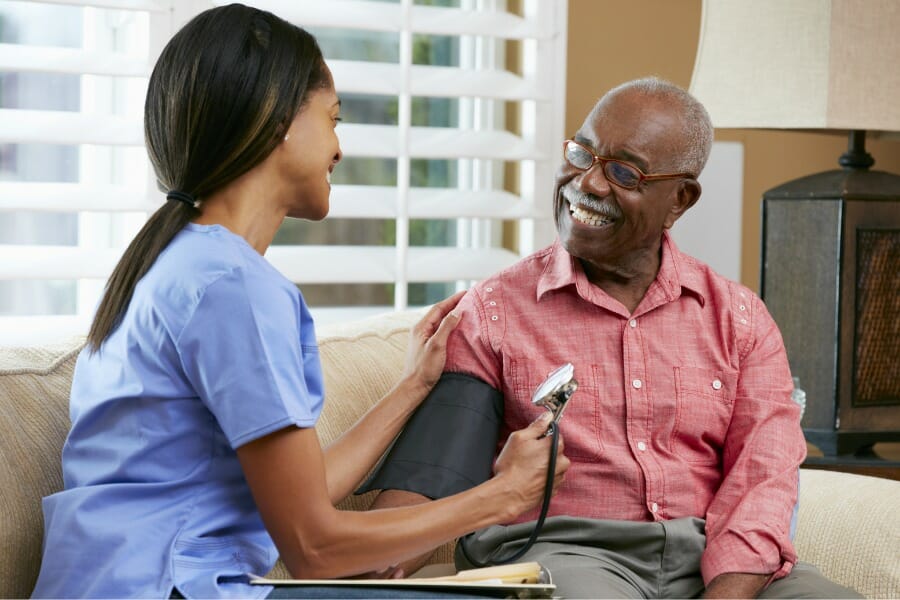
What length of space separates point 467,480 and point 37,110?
47.2 inches

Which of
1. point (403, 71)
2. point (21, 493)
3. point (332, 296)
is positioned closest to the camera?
point (21, 493)

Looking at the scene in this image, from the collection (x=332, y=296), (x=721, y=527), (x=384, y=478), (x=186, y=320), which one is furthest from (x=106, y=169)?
(x=721, y=527)

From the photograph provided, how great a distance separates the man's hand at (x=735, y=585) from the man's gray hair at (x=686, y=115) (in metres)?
0.63

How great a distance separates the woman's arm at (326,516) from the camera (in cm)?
129

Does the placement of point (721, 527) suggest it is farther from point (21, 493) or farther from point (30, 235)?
point (30, 235)

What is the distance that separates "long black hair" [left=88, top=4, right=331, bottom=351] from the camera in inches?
53.7

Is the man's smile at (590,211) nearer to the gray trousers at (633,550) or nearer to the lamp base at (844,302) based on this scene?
the gray trousers at (633,550)

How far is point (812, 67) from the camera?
2.30 meters

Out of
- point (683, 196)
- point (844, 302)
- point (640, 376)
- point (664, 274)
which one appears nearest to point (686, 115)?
point (683, 196)

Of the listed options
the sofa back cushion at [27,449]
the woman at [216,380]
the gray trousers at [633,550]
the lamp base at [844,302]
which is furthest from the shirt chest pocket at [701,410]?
the sofa back cushion at [27,449]

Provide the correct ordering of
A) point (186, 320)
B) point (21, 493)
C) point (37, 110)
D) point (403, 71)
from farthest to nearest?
point (403, 71), point (37, 110), point (21, 493), point (186, 320)

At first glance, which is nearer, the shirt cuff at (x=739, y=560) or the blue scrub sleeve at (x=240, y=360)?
the blue scrub sleeve at (x=240, y=360)

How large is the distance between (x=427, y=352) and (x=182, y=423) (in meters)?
0.56

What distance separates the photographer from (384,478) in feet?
5.82
